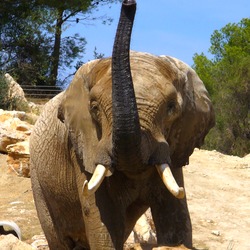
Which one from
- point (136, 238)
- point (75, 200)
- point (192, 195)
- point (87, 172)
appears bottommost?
point (192, 195)

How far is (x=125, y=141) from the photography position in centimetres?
412

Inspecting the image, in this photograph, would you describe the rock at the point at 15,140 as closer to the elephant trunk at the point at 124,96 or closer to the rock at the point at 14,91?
the rock at the point at 14,91

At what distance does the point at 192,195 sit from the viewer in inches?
438

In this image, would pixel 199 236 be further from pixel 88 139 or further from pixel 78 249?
pixel 88 139

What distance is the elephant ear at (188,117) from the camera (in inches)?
189

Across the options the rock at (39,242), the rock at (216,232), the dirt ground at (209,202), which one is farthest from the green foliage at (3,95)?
the rock at (39,242)

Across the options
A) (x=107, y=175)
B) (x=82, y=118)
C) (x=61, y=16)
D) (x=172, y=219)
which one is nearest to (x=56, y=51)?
(x=61, y=16)

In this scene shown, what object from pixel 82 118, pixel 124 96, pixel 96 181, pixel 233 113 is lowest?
pixel 233 113

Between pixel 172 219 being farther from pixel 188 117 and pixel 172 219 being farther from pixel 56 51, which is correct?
pixel 56 51

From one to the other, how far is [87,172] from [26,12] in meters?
17.2

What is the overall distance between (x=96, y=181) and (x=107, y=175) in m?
0.10

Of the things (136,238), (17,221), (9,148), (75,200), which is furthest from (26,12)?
(75,200)

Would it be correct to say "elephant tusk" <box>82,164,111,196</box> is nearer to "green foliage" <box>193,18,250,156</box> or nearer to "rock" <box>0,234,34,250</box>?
"rock" <box>0,234,34,250</box>

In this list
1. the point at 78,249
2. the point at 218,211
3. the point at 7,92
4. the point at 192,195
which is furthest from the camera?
the point at 7,92
